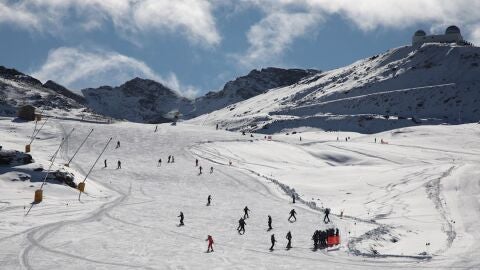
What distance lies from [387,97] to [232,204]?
341 feet

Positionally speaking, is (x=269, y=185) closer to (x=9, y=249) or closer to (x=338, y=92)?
(x=9, y=249)

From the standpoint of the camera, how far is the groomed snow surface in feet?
97.0

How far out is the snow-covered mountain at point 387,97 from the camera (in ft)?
422

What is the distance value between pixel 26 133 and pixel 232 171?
30.2 m

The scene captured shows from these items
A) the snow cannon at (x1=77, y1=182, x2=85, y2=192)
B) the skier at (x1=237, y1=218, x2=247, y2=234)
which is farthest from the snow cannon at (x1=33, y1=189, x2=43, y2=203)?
the skier at (x1=237, y1=218, x2=247, y2=234)

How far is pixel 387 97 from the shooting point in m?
144

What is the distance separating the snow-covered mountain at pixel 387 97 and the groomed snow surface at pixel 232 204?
4448cm

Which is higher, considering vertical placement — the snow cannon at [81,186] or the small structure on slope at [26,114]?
the small structure on slope at [26,114]

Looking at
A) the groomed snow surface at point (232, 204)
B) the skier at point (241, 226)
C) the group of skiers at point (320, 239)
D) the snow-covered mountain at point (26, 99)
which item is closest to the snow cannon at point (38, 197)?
the groomed snow surface at point (232, 204)

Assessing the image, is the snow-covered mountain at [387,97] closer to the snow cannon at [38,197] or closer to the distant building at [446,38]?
the distant building at [446,38]

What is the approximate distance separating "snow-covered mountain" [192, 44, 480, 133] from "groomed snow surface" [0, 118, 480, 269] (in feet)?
146

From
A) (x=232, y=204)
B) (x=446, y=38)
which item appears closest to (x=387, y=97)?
(x=446, y=38)

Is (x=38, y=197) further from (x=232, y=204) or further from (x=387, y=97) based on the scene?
(x=387, y=97)

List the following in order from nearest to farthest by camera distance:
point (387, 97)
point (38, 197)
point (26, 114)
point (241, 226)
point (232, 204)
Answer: point (241, 226)
point (38, 197)
point (232, 204)
point (26, 114)
point (387, 97)
